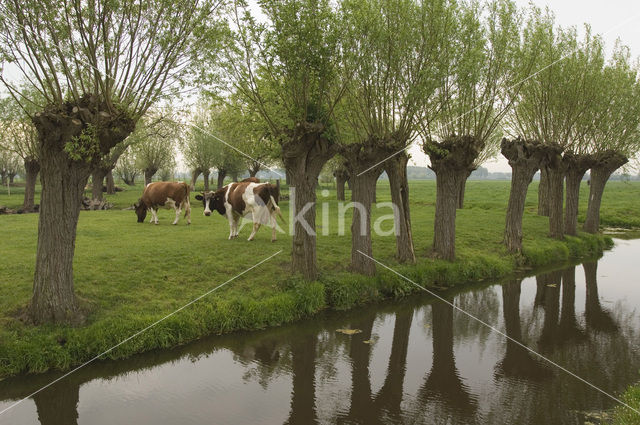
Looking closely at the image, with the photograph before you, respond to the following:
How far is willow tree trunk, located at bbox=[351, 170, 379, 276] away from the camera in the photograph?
14.1 m

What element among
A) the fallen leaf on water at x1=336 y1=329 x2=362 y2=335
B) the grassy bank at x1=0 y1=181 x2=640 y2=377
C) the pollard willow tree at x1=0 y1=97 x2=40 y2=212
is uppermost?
the pollard willow tree at x1=0 y1=97 x2=40 y2=212

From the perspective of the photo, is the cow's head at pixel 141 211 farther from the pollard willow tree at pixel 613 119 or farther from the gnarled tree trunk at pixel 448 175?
the pollard willow tree at pixel 613 119

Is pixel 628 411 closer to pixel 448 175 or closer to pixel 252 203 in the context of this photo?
pixel 448 175

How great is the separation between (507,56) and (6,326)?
1649 centimetres

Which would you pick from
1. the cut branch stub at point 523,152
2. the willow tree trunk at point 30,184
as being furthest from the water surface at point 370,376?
the willow tree trunk at point 30,184

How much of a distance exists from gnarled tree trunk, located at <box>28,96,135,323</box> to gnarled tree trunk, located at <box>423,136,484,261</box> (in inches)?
429

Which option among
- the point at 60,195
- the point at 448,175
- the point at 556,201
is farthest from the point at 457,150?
the point at 60,195

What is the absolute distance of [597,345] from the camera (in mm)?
10070

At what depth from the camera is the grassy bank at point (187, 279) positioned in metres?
8.88

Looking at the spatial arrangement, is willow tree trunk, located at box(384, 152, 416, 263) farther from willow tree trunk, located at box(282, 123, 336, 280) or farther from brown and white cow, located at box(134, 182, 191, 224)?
brown and white cow, located at box(134, 182, 191, 224)

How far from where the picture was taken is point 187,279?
12359 mm

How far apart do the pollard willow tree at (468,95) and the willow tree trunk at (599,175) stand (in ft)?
34.6

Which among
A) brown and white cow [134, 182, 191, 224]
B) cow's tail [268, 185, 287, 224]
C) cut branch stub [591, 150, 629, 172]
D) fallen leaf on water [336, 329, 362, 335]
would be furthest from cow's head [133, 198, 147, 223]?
cut branch stub [591, 150, 629, 172]

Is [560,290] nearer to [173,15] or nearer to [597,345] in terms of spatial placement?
[597,345]
